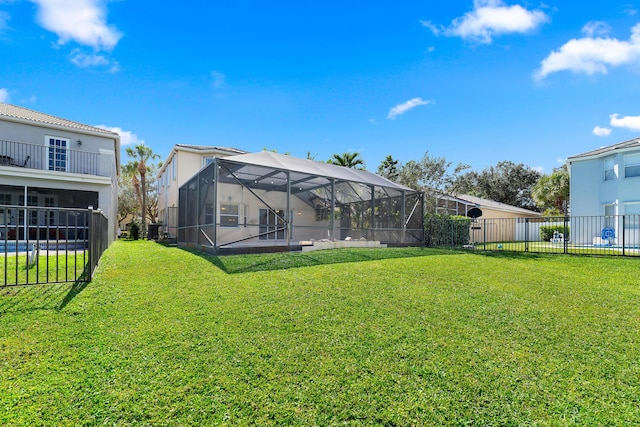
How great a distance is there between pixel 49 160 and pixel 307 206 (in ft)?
41.1

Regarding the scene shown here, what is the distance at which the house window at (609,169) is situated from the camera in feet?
51.6

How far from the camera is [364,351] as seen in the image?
138 inches

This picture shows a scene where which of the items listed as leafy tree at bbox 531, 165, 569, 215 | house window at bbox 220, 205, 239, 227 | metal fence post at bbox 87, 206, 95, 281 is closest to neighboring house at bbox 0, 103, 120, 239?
house window at bbox 220, 205, 239, 227

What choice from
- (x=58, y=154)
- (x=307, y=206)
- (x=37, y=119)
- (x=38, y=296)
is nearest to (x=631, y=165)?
(x=307, y=206)

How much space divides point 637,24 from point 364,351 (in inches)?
567

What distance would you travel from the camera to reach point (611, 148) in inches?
620

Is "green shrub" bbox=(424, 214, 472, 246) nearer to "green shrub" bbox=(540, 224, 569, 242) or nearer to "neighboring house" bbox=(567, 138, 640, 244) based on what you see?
"neighboring house" bbox=(567, 138, 640, 244)

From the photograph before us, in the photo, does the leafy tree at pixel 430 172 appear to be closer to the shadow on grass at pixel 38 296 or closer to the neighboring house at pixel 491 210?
the neighboring house at pixel 491 210

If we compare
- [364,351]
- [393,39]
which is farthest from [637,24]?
[364,351]

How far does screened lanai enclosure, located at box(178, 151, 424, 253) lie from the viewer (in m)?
12.7

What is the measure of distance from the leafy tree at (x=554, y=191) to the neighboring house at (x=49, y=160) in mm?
34224

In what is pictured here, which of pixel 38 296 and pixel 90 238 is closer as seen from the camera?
pixel 38 296

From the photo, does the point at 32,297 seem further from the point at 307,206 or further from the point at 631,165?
the point at 631,165

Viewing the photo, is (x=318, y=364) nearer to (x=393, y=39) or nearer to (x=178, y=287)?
(x=178, y=287)
